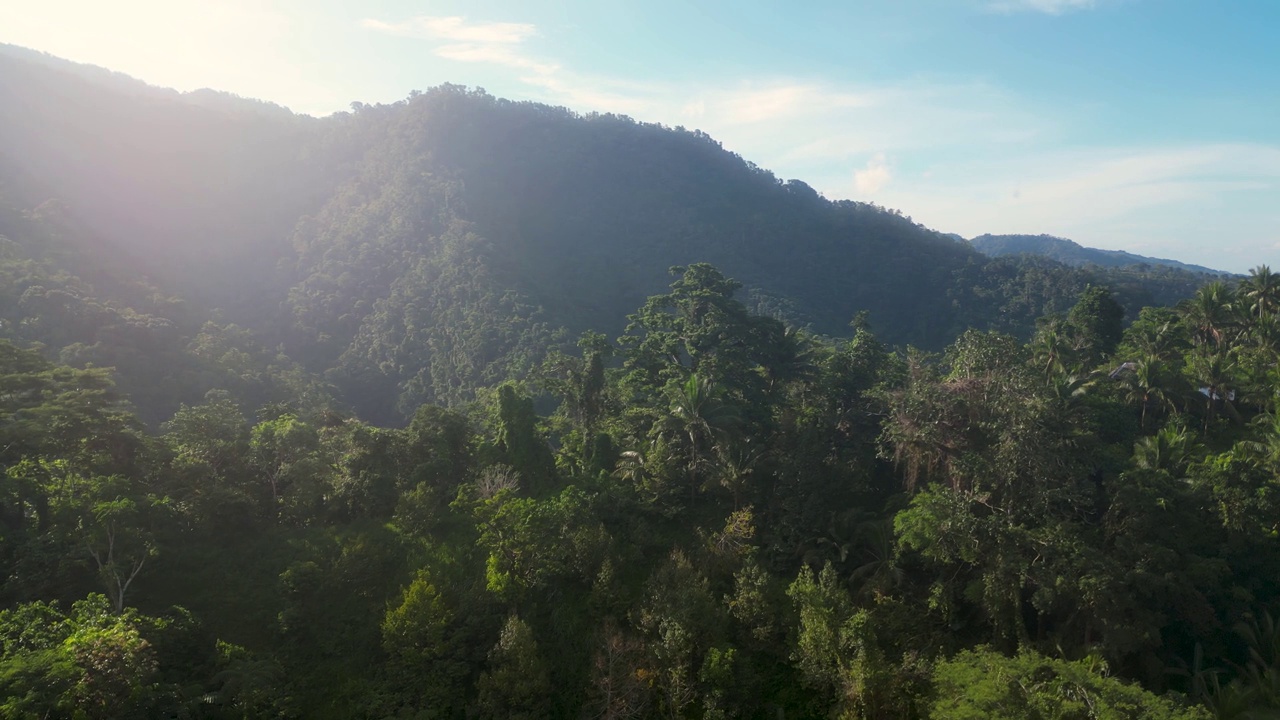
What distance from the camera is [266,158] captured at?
11900cm

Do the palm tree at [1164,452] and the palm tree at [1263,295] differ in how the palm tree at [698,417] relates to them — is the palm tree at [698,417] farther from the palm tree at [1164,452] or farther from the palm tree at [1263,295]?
the palm tree at [1263,295]

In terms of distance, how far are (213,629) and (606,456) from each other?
14117 mm

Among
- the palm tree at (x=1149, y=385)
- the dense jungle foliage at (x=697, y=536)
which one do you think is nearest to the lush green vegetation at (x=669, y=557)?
the dense jungle foliage at (x=697, y=536)

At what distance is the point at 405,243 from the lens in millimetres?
96125

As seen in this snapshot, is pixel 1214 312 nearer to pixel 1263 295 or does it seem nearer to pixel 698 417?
pixel 1263 295

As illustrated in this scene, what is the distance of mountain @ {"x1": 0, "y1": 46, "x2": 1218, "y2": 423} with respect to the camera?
70188 mm

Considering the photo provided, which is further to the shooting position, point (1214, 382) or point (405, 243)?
point (405, 243)

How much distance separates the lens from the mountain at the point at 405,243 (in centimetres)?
7019

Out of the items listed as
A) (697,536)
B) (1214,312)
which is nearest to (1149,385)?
(1214,312)

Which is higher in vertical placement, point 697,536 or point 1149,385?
point 1149,385

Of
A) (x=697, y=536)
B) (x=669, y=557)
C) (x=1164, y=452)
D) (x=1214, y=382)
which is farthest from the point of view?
(x=1214, y=382)

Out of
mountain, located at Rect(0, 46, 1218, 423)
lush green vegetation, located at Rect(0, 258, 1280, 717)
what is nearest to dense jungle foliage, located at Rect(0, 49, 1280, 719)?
lush green vegetation, located at Rect(0, 258, 1280, 717)

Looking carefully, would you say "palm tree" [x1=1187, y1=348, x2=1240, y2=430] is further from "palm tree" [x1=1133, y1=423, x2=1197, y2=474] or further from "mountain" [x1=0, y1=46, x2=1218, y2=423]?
"mountain" [x1=0, y1=46, x2=1218, y2=423]

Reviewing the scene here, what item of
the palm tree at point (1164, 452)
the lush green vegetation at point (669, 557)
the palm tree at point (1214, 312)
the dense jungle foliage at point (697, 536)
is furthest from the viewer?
the palm tree at point (1214, 312)
